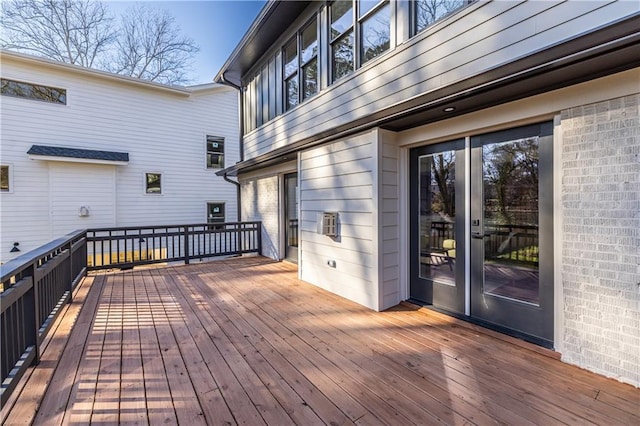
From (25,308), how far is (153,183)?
782 cm

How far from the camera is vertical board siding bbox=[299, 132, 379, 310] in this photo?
3.62 metres

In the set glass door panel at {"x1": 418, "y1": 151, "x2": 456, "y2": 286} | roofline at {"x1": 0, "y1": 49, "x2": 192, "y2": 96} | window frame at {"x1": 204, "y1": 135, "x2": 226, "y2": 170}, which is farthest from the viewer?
window frame at {"x1": 204, "y1": 135, "x2": 226, "y2": 170}

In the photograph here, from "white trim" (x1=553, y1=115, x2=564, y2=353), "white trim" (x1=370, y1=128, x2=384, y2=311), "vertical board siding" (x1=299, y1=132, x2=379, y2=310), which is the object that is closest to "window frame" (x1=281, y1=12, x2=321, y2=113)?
"vertical board siding" (x1=299, y1=132, x2=379, y2=310)

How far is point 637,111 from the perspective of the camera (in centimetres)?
199

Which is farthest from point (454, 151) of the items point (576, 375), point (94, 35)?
point (94, 35)

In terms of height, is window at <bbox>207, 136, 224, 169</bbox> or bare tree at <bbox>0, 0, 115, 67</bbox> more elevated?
bare tree at <bbox>0, 0, 115, 67</bbox>

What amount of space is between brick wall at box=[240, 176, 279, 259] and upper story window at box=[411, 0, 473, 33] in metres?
4.06

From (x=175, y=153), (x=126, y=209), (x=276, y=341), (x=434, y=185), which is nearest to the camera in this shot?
(x=276, y=341)

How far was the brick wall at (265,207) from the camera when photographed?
6.68 metres

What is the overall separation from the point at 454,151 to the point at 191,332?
131 inches

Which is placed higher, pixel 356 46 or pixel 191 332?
pixel 356 46

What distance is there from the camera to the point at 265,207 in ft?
23.3

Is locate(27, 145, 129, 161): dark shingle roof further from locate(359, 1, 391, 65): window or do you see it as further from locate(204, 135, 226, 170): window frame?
locate(359, 1, 391, 65): window

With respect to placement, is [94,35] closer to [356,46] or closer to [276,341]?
[356,46]
